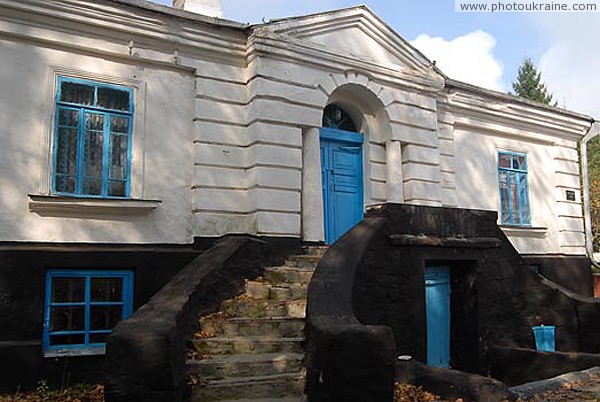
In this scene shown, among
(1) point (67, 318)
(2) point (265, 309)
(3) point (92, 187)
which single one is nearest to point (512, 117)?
(2) point (265, 309)

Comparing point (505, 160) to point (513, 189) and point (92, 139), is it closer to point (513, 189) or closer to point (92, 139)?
point (513, 189)

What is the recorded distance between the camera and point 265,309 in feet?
21.1

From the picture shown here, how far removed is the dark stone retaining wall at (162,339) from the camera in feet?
14.0

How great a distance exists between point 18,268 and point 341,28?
604cm

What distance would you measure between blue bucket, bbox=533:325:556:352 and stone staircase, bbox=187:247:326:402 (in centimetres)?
361

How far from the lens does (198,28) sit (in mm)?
8125

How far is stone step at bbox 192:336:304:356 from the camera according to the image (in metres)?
5.60

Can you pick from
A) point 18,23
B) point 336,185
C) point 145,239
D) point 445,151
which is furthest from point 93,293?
point 445,151

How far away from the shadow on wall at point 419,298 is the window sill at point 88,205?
9.01ft

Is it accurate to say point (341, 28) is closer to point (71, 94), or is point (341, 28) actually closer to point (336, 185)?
point (336, 185)

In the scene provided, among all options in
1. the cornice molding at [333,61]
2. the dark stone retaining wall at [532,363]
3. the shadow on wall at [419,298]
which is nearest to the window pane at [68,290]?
the shadow on wall at [419,298]

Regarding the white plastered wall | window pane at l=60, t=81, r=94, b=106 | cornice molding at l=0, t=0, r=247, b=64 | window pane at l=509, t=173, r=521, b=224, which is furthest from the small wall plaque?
window pane at l=60, t=81, r=94, b=106

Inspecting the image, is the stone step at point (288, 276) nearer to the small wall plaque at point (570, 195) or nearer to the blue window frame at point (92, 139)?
the blue window frame at point (92, 139)

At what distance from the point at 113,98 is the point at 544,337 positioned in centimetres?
708
